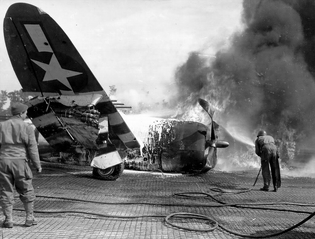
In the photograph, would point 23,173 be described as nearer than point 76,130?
Yes

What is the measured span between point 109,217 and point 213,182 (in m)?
5.36

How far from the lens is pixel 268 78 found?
Result: 23.2 meters

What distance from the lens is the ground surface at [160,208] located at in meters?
5.34

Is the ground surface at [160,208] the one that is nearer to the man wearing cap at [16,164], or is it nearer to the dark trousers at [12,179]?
the man wearing cap at [16,164]

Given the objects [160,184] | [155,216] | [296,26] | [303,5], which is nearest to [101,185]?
[160,184]

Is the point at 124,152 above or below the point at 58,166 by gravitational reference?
above

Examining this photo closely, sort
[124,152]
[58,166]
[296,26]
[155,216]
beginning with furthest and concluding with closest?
[296,26] < [58,166] < [124,152] < [155,216]

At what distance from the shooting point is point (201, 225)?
19.0 ft

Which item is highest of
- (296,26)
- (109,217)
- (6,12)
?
(296,26)

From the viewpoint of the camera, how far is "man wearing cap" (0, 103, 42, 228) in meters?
5.29

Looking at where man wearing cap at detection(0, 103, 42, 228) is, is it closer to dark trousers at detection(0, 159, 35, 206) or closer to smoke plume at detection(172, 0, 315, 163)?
dark trousers at detection(0, 159, 35, 206)

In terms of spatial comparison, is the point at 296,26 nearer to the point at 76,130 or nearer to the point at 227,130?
the point at 227,130

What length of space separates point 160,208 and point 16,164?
9.39 feet

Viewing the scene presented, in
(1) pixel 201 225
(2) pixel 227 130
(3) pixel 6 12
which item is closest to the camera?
(1) pixel 201 225
